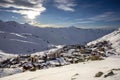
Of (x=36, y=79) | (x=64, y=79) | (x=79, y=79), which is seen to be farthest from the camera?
(x=36, y=79)

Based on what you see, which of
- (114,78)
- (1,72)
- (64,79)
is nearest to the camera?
(114,78)

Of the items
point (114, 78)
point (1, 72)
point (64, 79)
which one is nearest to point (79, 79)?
point (64, 79)

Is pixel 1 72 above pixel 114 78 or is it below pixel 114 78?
Answer: below

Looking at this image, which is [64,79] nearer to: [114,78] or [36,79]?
[36,79]

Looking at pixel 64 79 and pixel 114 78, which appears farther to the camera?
pixel 64 79

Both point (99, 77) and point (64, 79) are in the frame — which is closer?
point (99, 77)

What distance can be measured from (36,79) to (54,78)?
2890mm

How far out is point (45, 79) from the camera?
73.5 feet

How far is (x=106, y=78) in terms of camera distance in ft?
50.2

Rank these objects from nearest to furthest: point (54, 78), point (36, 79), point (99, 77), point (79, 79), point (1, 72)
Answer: point (99, 77), point (79, 79), point (54, 78), point (36, 79), point (1, 72)

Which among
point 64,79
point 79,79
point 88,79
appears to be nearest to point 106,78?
point 88,79

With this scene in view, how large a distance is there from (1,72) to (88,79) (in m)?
145

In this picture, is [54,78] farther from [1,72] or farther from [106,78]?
[1,72]

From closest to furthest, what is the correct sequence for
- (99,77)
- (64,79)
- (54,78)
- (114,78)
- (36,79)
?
1. (114,78)
2. (99,77)
3. (64,79)
4. (54,78)
5. (36,79)
